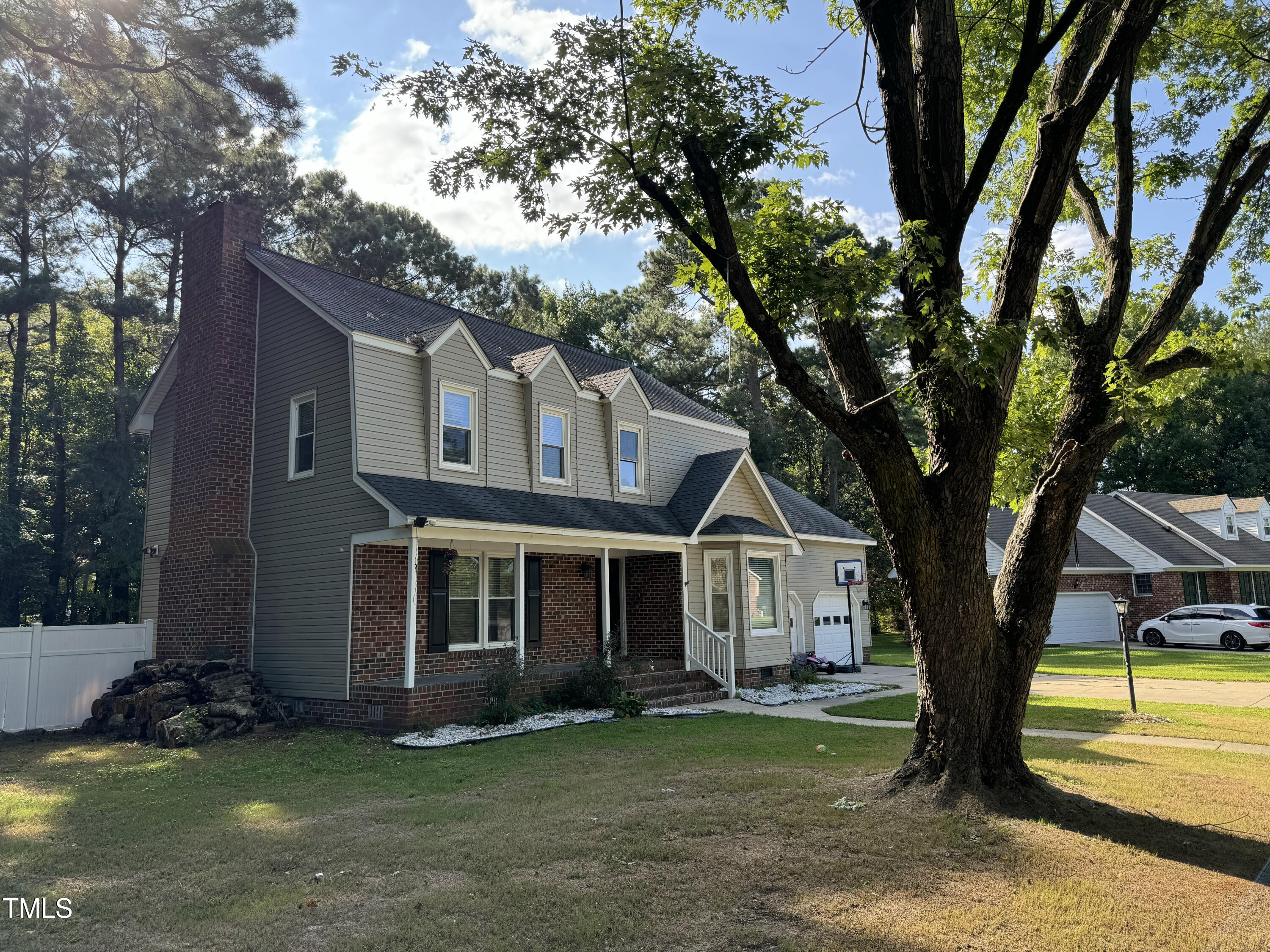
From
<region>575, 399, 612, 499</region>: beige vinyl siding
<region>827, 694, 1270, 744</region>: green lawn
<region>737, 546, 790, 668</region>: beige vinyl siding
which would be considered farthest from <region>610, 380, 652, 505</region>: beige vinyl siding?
<region>827, 694, 1270, 744</region>: green lawn

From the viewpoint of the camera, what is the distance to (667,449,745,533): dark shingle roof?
1738cm

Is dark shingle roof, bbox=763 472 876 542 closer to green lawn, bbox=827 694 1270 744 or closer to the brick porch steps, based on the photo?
the brick porch steps

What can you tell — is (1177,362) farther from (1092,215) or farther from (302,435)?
(302,435)

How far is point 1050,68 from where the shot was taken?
950 centimetres

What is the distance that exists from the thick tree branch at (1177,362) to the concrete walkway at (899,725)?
16.7ft

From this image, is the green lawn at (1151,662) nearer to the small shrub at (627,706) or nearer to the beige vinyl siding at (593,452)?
the small shrub at (627,706)

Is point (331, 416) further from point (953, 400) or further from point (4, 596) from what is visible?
point (4, 596)

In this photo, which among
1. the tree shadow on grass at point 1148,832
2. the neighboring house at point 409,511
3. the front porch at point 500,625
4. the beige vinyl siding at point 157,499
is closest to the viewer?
the tree shadow on grass at point 1148,832

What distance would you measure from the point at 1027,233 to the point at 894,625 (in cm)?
3558

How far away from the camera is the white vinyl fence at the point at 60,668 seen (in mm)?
12484

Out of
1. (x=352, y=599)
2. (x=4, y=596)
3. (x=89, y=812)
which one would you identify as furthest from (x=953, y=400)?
(x=4, y=596)

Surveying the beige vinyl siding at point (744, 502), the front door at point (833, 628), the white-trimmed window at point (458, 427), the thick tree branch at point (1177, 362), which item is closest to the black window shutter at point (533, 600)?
the white-trimmed window at point (458, 427)

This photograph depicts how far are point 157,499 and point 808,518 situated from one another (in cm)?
1605

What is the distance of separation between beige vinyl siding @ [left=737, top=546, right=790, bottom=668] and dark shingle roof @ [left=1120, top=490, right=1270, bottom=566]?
26.8 m
